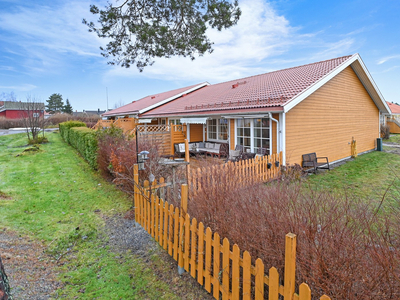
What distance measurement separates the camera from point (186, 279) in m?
3.76

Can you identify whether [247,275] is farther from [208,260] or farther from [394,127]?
[394,127]

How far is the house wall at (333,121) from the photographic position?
10938mm

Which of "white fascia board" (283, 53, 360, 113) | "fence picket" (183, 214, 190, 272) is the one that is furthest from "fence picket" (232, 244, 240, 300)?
"white fascia board" (283, 53, 360, 113)

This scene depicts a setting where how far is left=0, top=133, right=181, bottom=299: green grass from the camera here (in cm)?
373

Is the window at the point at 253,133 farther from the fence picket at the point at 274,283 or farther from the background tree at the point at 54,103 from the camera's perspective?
the background tree at the point at 54,103

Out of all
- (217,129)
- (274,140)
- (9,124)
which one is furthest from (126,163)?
(9,124)

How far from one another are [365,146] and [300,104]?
8.98 meters

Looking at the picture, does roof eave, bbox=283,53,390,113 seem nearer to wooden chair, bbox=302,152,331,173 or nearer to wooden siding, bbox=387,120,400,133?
wooden chair, bbox=302,152,331,173

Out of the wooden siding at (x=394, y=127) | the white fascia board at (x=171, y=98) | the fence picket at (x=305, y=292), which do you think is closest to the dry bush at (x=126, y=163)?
the fence picket at (x=305, y=292)

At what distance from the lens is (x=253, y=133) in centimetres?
1165

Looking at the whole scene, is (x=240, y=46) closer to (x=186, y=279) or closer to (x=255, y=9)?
(x=255, y=9)

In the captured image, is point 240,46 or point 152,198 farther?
point 240,46

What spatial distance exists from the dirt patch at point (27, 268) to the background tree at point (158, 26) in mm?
5377

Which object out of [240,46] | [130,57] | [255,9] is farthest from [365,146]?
[130,57]
